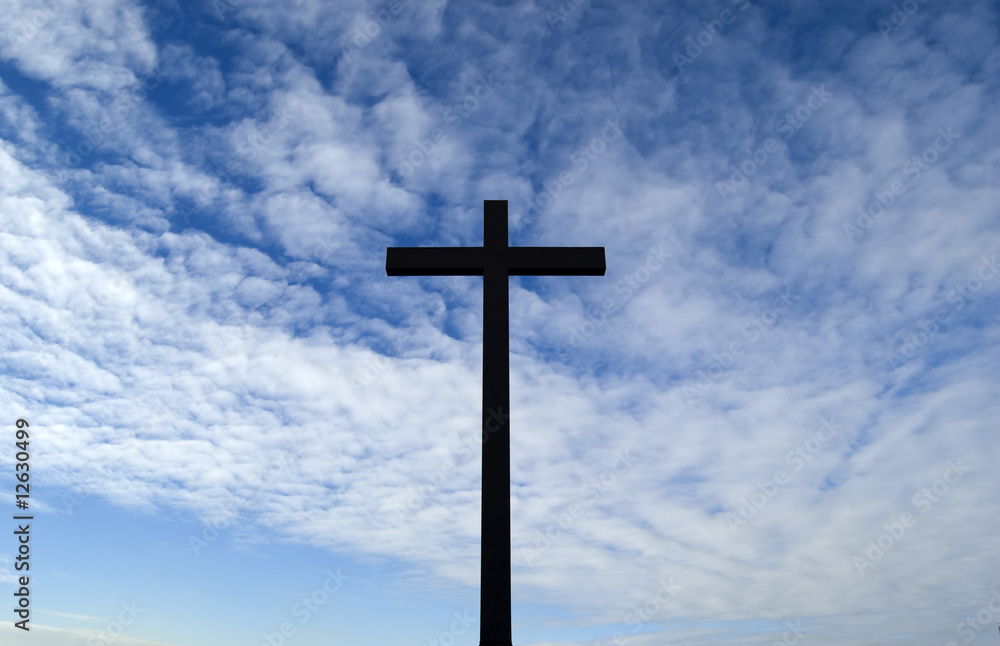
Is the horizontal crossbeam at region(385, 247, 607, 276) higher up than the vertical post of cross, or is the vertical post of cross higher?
the horizontal crossbeam at region(385, 247, 607, 276)

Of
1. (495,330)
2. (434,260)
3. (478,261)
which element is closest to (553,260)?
(478,261)

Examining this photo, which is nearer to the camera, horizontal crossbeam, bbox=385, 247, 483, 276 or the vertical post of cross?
the vertical post of cross

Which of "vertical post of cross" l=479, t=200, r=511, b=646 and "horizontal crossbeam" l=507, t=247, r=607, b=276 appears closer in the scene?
"vertical post of cross" l=479, t=200, r=511, b=646

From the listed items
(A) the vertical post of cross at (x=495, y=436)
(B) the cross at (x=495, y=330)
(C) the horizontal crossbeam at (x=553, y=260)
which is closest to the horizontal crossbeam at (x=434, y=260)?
(B) the cross at (x=495, y=330)

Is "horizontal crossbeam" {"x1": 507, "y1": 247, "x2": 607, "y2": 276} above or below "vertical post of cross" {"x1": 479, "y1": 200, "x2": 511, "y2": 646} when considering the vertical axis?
above

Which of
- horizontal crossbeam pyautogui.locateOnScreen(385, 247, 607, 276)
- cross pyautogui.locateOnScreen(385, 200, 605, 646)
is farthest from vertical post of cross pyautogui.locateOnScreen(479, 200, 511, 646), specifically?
horizontal crossbeam pyautogui.locateOnScreen(385, 247, 607, 276)

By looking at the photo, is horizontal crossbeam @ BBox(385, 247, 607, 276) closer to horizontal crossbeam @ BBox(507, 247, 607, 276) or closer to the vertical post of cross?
horizontal crossbeam @ BBox(507, 247, 607, 276)

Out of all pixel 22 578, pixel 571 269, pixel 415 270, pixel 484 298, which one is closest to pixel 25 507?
pixel 22 578

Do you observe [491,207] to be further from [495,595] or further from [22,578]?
[22,578]

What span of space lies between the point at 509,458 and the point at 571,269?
8.14 ft

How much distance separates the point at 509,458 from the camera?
7574 millimetres

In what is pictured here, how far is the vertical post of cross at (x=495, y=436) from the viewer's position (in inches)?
276

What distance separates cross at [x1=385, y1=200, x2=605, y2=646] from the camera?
7.06 metres

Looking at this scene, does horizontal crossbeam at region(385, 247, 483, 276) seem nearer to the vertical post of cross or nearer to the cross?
the cross
